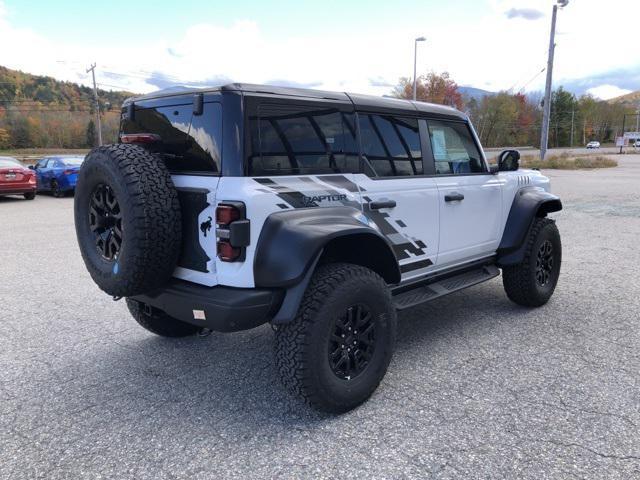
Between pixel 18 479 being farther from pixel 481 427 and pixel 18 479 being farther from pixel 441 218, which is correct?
pixel 441 218

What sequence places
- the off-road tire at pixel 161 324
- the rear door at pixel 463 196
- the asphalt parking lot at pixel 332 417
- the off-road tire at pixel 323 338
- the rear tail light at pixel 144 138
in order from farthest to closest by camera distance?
the rear door at pixel 463 196, the off-road tire at pixel 161 324, the rear tail light at pixel 144 138, the off-road tire at pixel 323 338, the asphalt parking lot at pixel 332 417

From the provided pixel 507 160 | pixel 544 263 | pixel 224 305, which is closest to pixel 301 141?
pixel 224 305

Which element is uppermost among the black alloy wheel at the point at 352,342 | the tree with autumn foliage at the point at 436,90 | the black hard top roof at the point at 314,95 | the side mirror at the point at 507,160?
the tree with autumn foliage at the point at 436,90

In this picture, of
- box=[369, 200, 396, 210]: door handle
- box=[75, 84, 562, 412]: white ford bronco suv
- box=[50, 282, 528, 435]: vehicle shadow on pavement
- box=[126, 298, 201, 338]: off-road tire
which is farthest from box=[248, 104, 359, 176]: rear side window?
box=[126, 298, 201, 338]: off-road tire

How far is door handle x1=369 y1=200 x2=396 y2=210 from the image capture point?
10.8 feet

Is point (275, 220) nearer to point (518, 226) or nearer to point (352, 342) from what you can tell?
point (352, 342)

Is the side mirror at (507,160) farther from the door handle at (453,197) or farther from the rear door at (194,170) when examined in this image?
the rear door at (194,170)

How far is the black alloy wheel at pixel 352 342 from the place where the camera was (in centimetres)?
294

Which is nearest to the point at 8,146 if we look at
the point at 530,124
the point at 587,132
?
the point at 530,124

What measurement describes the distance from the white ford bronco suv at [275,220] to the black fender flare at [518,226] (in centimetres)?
122

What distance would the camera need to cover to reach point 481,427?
2781mm

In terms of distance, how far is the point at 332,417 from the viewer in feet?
9.69

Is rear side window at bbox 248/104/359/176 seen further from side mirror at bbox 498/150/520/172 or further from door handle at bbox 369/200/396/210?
side mirror at bbox 498/150/520/172

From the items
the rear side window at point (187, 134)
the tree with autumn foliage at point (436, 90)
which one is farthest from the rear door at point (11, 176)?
the tree with autumn foliage at point (436, 90)
